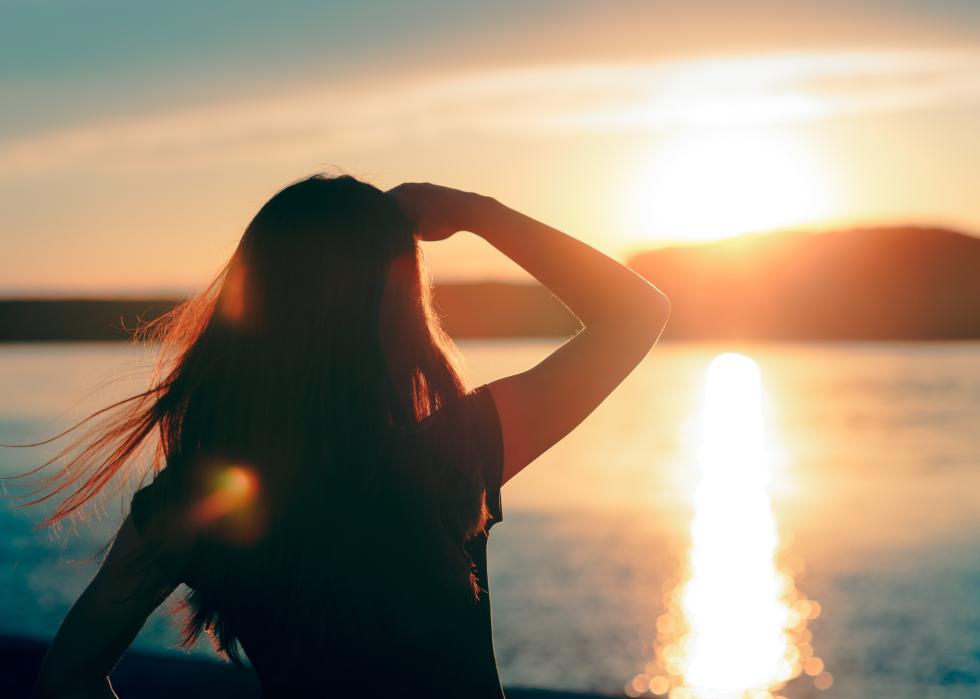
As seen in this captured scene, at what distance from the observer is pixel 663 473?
40781 millimetres

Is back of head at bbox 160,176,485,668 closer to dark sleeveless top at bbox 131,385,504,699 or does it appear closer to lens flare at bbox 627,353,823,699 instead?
dark sleeveless top at bbox 131,385,504,699

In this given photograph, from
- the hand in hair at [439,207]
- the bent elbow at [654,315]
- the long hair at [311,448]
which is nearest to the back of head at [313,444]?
the long hair at [311,448]

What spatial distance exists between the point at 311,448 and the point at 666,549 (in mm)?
25908

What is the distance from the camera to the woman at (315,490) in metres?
1.31

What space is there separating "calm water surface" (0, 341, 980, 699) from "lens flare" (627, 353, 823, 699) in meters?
0.35

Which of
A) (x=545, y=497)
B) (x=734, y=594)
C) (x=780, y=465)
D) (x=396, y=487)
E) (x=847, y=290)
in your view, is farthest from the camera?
(x=847, y=290)

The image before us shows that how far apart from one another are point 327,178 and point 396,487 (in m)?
0.45

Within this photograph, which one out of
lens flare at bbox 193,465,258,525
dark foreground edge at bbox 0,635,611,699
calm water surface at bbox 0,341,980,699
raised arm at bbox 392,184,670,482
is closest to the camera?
lens flare at bbox 193,465,258,525

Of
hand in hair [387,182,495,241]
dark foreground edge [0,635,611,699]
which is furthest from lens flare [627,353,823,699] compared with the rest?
hand in hair [387,182,495,241]

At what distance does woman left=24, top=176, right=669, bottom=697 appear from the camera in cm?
131

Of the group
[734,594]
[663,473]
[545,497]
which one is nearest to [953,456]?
[663,473]

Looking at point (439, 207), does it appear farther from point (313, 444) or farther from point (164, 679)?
point (164, 679)

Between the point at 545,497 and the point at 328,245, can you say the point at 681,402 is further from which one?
the point at 328,245

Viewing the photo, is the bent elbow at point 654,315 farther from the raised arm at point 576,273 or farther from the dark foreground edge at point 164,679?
the dark foreground edge at point 164,679
